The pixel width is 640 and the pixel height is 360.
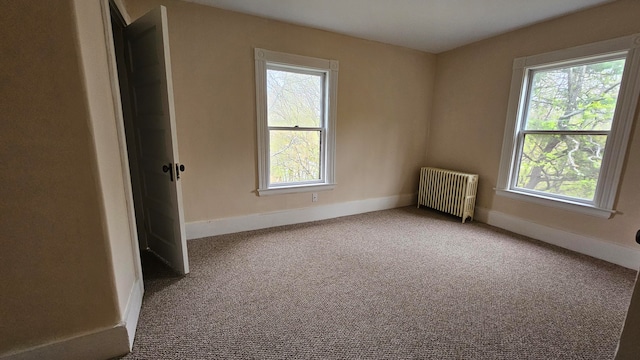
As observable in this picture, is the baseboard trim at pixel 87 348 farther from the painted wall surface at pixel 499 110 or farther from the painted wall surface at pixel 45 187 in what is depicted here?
the painted wall surface at pixel 499 110

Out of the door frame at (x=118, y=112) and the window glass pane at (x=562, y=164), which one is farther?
the window glass pane at (x=562, y=164)

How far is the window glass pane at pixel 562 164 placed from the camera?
2703 millimetres

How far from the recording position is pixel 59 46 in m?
1.14

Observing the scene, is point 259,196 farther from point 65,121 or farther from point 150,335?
point 65,121

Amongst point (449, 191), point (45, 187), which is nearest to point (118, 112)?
point (45, 187)

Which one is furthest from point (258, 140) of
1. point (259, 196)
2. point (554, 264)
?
point (554, 264)

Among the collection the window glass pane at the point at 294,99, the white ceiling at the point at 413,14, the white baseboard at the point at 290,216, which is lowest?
the white baseboard at the point at 290,216

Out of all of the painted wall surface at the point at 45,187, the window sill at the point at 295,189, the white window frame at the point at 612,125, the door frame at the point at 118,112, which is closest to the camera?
the painted wall surface at the point at 45,187

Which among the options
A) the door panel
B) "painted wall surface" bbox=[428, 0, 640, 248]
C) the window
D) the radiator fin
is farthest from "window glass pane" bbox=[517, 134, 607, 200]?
the door panel

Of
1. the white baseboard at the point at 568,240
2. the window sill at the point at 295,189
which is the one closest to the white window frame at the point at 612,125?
the white baseboard at the point at 568,240

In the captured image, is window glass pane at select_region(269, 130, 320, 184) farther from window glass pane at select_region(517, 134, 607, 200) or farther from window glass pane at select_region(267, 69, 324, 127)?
window glass pane at select_region(517, 134, 607, 200)

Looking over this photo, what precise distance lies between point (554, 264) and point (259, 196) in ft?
10.4

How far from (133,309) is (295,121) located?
246 cm

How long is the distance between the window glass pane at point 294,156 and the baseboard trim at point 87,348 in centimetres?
215
